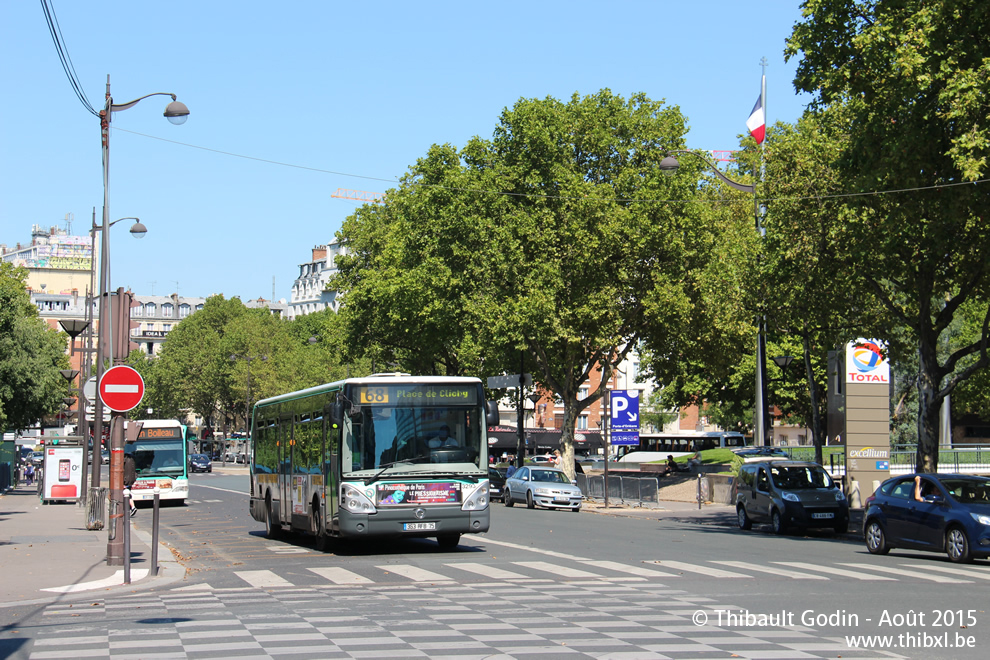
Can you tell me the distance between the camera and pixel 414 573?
1642 cm

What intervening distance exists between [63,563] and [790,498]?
16489 mm

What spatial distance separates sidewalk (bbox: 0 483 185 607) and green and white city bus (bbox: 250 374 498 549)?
10.0 ft

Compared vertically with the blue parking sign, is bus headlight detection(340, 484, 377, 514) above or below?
below

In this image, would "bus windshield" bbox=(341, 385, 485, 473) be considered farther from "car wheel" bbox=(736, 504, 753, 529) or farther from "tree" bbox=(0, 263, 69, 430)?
"tree" bbox=(0, 263, 69, 430)

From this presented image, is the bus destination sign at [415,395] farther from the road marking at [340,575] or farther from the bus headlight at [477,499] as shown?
the road marking at [340,575]

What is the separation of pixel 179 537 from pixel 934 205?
17.4m

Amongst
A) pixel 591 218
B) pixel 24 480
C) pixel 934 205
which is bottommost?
pixel 24 480

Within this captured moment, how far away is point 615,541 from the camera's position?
2316 cm

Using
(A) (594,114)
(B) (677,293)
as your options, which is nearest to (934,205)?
(B) (677,293)

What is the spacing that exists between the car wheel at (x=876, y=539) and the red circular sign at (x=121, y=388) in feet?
42.2

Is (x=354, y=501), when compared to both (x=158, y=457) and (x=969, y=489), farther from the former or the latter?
(x=158, y=457)

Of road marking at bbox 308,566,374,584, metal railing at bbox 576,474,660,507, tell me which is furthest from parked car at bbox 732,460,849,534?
road marking at bbox 308,566,374,584

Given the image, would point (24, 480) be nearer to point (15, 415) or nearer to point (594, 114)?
point (15, 415)

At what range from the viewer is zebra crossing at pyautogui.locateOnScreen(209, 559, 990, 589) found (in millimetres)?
15555
